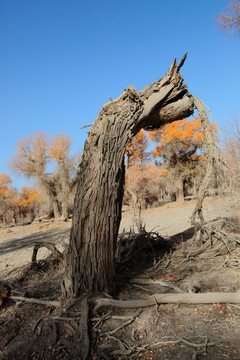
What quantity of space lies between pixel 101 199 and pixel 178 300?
1.65 meters

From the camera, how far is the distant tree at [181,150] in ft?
83.7

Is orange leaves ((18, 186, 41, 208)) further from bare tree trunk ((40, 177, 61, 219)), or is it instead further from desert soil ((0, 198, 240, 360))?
desert soil ((0, 198, 240, 360))

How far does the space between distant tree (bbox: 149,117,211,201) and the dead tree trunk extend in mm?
22669

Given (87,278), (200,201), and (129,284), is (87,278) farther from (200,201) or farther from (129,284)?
(200,201)

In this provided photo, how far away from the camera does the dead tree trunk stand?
3490mm

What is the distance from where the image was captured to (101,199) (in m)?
3.52

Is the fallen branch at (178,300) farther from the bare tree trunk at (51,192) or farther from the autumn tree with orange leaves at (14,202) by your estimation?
the autumn tree with orange leaves at (14,202)

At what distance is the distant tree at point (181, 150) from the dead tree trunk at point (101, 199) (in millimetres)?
22669

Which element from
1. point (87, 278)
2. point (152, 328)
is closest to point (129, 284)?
point (87, 278)

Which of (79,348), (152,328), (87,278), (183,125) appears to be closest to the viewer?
(79,348)

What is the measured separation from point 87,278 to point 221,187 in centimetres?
353

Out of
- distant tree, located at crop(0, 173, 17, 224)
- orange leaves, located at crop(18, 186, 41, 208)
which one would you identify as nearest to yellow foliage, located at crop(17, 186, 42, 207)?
orange leaves, located at crop(18, 186, 41, 208)

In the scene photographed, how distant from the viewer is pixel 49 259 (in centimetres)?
509

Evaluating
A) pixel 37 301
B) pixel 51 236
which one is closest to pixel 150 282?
pixel 37 301
